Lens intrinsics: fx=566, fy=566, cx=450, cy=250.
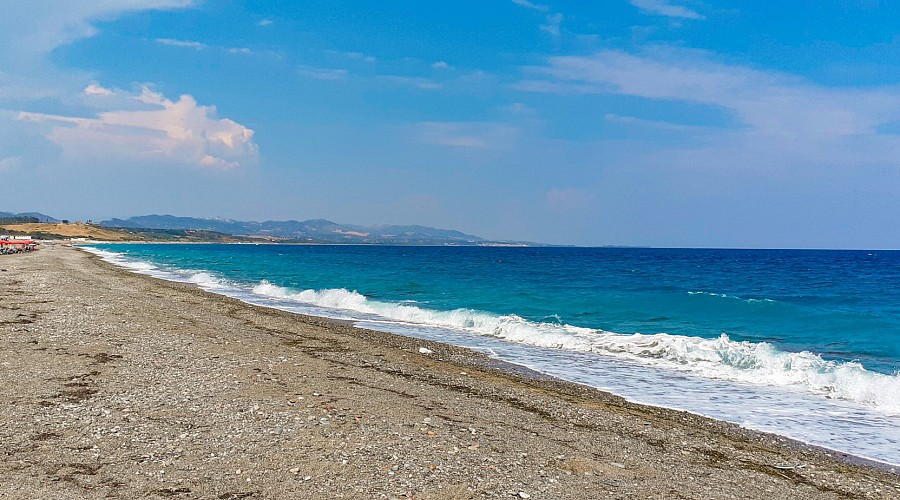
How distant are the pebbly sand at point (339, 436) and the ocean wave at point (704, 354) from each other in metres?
5.64

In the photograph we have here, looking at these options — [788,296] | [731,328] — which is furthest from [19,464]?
[788,296]

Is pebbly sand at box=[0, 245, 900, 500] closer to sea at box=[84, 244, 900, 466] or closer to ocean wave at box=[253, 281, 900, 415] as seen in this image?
sea at box=[84, 244, 900, 466]

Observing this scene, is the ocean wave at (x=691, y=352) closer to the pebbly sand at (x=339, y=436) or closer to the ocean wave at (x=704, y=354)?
the ocean wave at (x=704, y=354)

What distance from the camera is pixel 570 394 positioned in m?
13.1

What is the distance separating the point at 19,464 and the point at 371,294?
106 ft

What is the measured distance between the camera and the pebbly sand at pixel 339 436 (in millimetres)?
6914

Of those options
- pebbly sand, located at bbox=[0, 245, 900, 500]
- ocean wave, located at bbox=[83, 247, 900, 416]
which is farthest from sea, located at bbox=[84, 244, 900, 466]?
pebbly sand, located at bbox=[0, 245, 900, 500]

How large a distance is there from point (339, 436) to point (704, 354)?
14.8m

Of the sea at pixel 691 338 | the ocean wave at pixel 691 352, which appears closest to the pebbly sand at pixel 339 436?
the sea at pixel 691 338

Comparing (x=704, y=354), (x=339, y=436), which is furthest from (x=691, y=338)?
(x=339, y=436)

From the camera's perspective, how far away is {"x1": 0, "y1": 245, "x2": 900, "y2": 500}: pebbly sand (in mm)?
6914

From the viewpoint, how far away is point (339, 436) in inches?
331

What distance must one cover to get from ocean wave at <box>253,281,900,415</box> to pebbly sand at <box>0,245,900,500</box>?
5.64 meters

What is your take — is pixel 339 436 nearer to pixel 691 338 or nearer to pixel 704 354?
pixel 704 354
